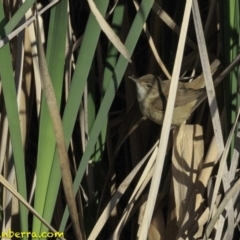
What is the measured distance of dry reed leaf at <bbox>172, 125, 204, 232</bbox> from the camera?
6.45ft

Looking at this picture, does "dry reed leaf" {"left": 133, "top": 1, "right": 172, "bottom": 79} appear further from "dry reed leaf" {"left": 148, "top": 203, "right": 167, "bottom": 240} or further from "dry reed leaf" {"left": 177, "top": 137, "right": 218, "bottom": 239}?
"dry reed leaf" {"left": 148, "top": 203, "right": 167, "bottom": 240}

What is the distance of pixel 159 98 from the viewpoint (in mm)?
2611

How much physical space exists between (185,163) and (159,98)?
663mm

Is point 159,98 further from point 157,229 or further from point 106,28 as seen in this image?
point 106,28

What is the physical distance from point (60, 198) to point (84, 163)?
0.56 m

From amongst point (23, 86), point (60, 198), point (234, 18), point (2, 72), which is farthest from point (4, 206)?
point (234, 18)

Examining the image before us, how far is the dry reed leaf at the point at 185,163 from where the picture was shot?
1.96 meters

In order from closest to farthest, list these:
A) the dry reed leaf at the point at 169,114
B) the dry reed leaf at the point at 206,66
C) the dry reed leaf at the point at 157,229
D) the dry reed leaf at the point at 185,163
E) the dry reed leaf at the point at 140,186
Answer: the dry reed leaf at the point at 169,114
the dry reed leaf at the point at 206,66
the dry reed leaf at the point at 140,186
the dry reed leaf at the point at 185,163
the dry reed leaf at the point at 157,229

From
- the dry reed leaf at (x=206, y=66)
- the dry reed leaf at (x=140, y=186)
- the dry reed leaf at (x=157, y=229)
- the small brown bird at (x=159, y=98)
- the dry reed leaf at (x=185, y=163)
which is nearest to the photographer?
the dry reed leaf at (x=206, y=66)

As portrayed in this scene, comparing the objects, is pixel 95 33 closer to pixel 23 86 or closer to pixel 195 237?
pixel 23 86

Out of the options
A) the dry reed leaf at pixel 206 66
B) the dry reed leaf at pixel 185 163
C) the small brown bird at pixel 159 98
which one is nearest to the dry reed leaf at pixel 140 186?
the dry reed leaf at pixel 185 163

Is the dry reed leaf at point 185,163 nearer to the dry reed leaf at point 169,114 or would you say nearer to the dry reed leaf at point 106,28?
the dry reed leaf at point 169,114

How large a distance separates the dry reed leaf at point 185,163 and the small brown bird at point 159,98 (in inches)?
8.7

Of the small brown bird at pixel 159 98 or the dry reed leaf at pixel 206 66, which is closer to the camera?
the dry reed leaf at pixel 206 66
